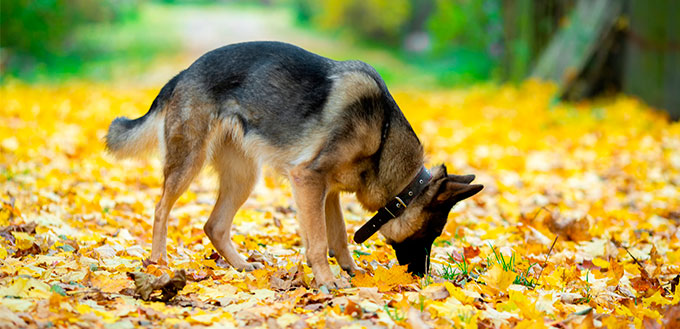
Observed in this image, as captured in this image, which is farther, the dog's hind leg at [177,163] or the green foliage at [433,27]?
the green foliage at [433,27]

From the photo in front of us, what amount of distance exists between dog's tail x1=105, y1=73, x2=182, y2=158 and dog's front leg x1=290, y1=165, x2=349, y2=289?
3.94 feet

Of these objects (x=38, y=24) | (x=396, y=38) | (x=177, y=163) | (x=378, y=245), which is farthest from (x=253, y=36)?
(x=177, y=163)

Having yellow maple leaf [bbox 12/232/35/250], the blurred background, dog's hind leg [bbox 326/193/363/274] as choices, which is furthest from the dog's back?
the blurred background

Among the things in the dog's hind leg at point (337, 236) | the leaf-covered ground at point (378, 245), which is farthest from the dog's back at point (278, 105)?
the leaf-covered ground at point (378, 245)

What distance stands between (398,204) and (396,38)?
24.7 metres

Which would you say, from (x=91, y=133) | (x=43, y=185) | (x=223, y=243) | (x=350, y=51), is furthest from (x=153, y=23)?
(x=223, y=243)

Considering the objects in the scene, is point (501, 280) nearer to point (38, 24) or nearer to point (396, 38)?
point (38, 24)

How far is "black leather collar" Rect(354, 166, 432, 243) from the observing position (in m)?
4.04

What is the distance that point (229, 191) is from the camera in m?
4.80

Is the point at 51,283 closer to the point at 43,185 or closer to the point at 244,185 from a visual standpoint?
the point at 244,185

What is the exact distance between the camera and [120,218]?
5.43 metres

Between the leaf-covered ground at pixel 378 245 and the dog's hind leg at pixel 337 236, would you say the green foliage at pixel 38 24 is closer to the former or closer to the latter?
the leaf-covered ground at pixel 378 245

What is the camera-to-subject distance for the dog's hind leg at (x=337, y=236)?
4467 mm

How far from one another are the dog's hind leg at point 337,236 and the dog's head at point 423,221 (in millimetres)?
402
